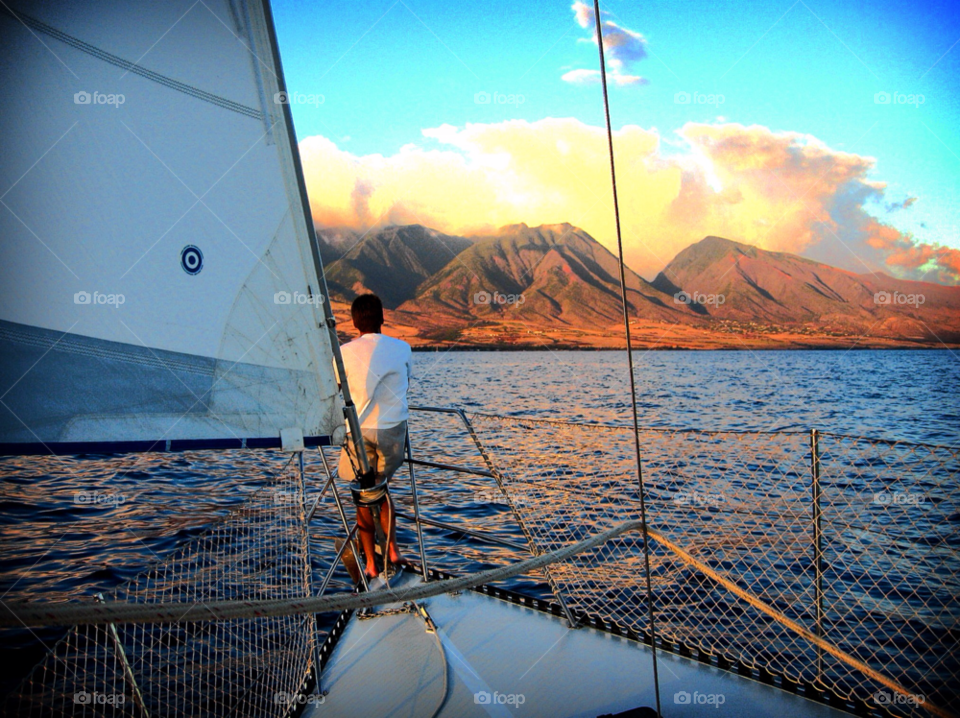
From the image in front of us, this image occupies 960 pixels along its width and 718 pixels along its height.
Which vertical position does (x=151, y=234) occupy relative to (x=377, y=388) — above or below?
above

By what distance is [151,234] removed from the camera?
273 cm

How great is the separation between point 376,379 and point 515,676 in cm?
197

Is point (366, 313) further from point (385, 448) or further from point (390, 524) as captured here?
point (390, 524)

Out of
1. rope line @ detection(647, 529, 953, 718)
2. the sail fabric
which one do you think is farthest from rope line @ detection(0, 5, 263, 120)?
rope line @ detection(647, 529, 953, 718)

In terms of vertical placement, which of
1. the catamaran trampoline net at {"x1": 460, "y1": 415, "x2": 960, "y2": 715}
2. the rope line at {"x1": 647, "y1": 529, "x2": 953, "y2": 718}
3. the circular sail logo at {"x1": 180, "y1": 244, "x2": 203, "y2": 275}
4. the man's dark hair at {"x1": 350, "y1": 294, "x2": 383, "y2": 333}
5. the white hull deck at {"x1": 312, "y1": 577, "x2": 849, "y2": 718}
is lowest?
the catamaran trampoline net at {"x1": 460, "y1": 415, "x2": 960, "y2": 715}

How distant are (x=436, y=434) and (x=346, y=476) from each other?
521 inches

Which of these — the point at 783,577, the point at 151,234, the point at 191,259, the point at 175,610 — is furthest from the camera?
the point at 783,577

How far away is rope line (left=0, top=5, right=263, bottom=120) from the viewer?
2.34 m

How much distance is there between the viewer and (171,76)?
107 inches

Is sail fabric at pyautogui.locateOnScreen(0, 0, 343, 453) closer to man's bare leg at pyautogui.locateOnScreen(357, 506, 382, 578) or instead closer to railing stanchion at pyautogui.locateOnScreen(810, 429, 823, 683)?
man's bare leg at pyautogui.locateOnScreen(357, 506, 382, 578)

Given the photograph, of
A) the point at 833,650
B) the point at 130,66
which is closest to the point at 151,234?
the point at 130,66

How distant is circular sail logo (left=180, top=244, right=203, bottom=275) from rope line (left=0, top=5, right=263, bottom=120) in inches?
25.1

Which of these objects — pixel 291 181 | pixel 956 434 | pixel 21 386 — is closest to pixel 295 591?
pixel 21 386

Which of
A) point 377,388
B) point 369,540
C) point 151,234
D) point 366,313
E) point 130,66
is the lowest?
point 369,540
